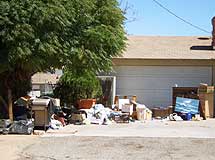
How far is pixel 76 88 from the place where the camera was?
24375 millimetres

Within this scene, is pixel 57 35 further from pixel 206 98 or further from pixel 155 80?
pixel 155 80

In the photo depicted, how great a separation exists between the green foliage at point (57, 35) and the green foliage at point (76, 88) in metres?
3.86

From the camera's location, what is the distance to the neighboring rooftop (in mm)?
27938

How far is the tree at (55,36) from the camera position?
54.6 ft

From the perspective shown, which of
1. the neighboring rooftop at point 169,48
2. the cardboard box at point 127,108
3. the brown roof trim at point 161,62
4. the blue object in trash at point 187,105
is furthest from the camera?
the neighboring rooftop at point 169,48

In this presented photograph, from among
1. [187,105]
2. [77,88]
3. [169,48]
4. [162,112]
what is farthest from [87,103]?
[169,48]

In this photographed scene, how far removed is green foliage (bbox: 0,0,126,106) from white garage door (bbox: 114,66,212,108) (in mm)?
7056

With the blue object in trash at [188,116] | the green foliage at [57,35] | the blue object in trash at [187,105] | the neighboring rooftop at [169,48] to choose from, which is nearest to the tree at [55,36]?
the green foliage at [57,35]

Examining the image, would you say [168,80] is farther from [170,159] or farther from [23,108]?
[170,159]

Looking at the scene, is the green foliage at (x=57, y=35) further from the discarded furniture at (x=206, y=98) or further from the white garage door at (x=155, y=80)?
the white garage door at (x=155, y=80)

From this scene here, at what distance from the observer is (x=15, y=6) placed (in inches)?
658

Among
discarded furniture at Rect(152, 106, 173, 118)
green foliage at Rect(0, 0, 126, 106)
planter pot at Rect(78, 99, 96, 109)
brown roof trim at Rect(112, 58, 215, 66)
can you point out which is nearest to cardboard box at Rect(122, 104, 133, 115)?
planter pot at Rect(78, 99, 96, 109)

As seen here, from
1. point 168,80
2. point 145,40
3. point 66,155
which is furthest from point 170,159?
point 145,40

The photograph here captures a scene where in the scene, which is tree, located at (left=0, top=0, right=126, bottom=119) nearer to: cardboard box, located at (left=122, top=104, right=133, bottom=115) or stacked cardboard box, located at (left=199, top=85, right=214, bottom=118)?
cardboard box, located at (left=122, top=104, right=133, bottom=115)
